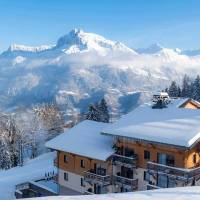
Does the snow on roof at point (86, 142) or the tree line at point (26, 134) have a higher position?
the snow on roof at point (86, 142)

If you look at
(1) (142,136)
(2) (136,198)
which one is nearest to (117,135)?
(1) (142,136)

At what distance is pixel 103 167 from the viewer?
1826 inches

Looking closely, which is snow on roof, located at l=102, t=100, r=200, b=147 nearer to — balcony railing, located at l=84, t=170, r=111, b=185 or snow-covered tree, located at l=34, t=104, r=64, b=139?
balcony railing, located at l=84, t=170, r=111, b=185

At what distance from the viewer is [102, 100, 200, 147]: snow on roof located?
3947cm

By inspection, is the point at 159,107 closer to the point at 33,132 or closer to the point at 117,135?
the point at 117,135

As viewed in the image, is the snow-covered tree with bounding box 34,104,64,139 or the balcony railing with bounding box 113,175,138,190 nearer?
the balcony railing with bounding box 113,175,138,190

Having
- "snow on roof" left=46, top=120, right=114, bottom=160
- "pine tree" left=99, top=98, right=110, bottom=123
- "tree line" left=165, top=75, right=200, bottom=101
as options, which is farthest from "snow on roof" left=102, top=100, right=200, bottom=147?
"tree line" left=165, top=75, right=200, bottom=101

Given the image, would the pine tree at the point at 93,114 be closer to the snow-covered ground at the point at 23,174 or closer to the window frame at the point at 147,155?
the snow-covered ground at the point at 23,174

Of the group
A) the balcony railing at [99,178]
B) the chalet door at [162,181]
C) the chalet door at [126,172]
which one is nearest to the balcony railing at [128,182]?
the chalet door at [126,172]

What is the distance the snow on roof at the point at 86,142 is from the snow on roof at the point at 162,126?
2373 millimetres

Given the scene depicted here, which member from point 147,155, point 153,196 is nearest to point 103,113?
point 147,155

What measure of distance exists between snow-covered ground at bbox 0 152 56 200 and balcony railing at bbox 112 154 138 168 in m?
18.4

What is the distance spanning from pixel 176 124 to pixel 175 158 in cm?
351

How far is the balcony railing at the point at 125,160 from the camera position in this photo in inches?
1719
